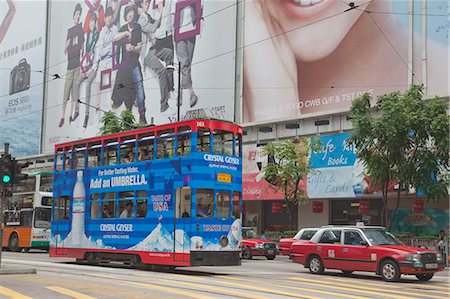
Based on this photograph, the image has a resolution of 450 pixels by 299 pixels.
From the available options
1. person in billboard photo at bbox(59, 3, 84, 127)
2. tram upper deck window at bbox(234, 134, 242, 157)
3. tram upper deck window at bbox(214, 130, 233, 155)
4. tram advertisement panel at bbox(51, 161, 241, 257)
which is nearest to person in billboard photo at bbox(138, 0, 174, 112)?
person in billboard photo at bbox(59, 3, 84, 127)

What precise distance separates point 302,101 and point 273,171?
19.0ft

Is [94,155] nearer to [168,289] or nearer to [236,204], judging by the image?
[236,204]

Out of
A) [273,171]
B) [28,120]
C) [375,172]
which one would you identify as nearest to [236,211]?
[375,172]

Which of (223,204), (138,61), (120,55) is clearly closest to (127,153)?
(223,204)

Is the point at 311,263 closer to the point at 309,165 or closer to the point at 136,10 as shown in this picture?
the point at 309,165

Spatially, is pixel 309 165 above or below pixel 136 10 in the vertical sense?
below

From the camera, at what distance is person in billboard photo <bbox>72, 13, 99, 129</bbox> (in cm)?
5381

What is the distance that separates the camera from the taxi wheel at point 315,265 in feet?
64.9

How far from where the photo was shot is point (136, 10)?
163 feet

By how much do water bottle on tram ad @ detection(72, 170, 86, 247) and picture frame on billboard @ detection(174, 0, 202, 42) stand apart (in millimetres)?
23915

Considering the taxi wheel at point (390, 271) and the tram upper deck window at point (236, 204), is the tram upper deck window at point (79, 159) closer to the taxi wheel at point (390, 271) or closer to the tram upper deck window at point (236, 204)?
the tram upper deck window at point (236, 204)

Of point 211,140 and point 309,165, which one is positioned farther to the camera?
point 309,165

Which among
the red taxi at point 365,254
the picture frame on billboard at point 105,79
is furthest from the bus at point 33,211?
the picture frame on billboard at point 105,79

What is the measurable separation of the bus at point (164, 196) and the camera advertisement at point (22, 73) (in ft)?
136
